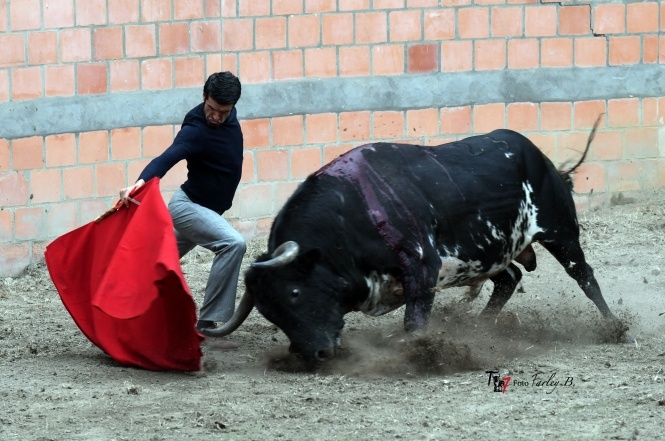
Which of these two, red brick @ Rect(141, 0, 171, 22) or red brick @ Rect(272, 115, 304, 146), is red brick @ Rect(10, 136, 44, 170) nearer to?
red brick @ Rect(141, 0, 171, 22)

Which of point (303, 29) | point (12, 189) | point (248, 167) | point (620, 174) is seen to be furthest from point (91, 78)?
point (620, 174)

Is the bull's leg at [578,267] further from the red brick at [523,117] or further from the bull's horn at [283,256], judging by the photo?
the red brick at [523,117]

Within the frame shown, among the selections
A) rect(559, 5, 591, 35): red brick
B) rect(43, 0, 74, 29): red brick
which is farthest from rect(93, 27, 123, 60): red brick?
rect(559, 5, 591, 35): red brick

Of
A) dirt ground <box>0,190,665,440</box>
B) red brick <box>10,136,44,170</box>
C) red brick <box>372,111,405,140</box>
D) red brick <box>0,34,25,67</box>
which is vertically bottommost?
dirt ground <box>0,190,665,440</box>

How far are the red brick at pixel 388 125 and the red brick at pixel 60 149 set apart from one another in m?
2.49

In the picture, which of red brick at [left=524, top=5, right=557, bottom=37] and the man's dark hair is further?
red brick at [left=524, top=5, right=557, bottom=37]

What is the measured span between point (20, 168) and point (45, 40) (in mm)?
1041

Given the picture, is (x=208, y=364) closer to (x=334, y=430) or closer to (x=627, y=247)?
(x=334, y=430)

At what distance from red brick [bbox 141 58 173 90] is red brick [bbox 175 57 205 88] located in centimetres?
7

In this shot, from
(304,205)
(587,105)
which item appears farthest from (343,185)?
(587,105)

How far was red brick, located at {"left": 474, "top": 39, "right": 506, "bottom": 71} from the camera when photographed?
1017cm

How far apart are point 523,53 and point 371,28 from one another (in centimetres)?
134

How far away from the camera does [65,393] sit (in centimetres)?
612

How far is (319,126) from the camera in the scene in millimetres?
10023
